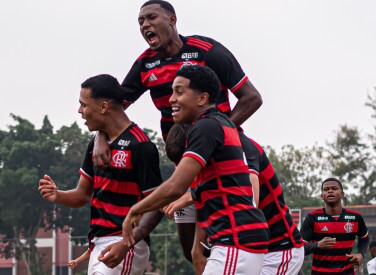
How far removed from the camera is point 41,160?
74188 mm

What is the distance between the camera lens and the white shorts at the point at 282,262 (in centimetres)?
820

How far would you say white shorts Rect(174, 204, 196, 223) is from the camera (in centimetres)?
804

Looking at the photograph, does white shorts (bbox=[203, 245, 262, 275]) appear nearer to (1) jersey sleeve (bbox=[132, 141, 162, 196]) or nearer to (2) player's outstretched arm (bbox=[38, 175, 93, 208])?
(1) jersey sleeve (bbox=[132, 141, 162, 196])

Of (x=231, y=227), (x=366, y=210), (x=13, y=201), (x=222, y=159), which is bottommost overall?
(x=231, y=227)

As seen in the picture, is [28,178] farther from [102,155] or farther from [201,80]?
[201,80]

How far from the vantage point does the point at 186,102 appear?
6613mm

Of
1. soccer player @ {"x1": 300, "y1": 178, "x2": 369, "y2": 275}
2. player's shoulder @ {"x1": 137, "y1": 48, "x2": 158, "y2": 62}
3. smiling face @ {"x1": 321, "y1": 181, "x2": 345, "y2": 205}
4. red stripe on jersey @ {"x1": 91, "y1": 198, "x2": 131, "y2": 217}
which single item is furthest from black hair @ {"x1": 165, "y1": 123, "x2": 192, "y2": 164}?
smiling face @ {"x1": 321, "y1": 181, "x2": 345, "y2": 205}

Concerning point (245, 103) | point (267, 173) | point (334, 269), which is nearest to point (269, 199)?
point (267, 173)

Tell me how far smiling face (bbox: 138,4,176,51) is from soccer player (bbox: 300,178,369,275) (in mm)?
5414

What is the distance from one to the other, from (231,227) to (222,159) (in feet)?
1.52

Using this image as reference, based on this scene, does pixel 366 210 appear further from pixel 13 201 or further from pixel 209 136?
pixel 209 136

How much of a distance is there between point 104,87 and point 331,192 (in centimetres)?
601

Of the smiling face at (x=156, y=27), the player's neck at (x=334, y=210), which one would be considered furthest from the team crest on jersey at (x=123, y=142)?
the player's neck at (x=334, y=210)

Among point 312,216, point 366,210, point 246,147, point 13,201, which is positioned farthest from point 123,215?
point 13,201
